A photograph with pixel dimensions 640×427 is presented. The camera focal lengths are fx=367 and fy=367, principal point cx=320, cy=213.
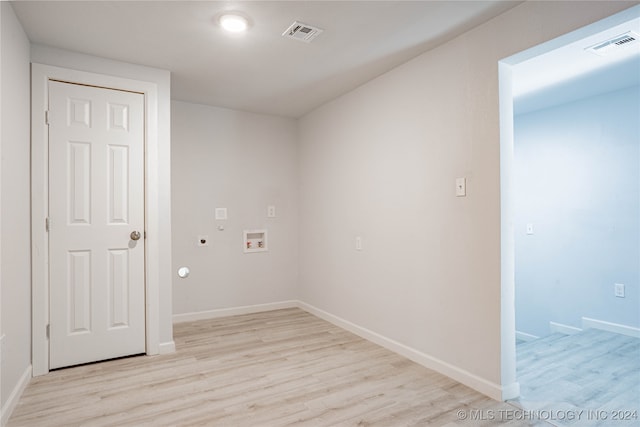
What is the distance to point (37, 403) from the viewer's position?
7.42 feet

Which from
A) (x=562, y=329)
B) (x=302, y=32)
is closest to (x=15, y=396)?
(x=302, y=32)

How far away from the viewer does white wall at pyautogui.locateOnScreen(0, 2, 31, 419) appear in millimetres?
2086

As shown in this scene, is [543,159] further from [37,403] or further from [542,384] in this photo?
[37,403]

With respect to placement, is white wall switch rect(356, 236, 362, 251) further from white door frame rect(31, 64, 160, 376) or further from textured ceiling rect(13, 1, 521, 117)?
white door frame rect(31, 64, 160, 376)

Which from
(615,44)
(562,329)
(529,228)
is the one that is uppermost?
(615,44)

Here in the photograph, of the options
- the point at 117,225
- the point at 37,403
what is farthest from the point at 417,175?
the point at 37,403

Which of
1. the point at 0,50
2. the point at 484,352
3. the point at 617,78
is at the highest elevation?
the point at 617,78

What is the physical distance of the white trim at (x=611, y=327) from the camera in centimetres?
356

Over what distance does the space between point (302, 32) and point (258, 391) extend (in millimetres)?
2443

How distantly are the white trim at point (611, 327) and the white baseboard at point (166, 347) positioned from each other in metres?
4.15

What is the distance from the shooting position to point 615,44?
262 centimetres

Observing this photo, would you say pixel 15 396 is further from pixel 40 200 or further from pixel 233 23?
pixel 233 23

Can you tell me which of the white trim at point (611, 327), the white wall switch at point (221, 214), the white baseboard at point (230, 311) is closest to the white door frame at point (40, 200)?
the white baseboard at point (230, 311)

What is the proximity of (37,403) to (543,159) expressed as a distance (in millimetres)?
5091
